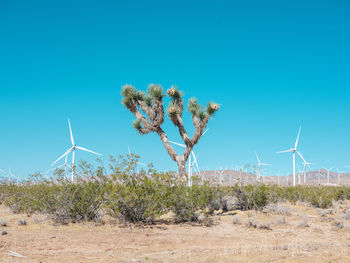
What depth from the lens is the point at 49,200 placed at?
12.2 meters

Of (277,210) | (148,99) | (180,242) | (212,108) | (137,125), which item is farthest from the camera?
(137,125)

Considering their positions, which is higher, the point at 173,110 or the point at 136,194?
the point at 173,110

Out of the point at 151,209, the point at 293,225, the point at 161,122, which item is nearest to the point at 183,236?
the point at 151,209

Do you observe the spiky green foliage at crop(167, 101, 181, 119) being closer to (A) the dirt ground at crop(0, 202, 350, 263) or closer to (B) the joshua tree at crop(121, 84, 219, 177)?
(B) the joshua tree at crop(121, 84, 219, 177)

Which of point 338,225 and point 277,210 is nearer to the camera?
point 338,225

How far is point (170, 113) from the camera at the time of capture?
17438 millimetres

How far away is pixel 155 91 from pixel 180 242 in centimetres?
1022

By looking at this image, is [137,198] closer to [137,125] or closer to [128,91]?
[137,125]

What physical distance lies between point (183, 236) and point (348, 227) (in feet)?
18.6

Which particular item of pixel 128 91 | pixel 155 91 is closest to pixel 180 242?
pixel 155 91

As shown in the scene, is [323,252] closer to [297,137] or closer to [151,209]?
[151,209]

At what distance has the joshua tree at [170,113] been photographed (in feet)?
57.7

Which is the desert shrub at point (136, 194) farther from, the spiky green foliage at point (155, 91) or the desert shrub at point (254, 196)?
the spiky green foliage at point (155, 91)

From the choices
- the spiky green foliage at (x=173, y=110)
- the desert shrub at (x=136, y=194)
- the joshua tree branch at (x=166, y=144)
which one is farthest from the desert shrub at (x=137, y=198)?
the spiky green foliage at (x=173, y=110)
